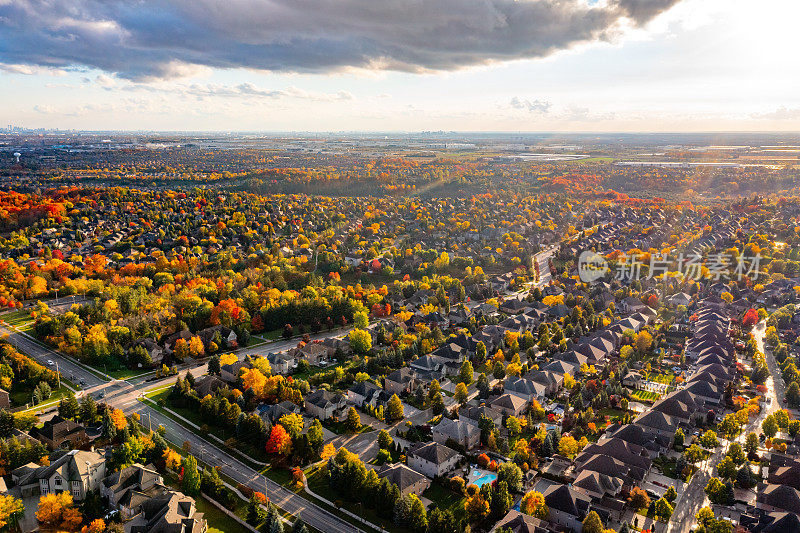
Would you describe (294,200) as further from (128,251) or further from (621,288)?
(621,288)

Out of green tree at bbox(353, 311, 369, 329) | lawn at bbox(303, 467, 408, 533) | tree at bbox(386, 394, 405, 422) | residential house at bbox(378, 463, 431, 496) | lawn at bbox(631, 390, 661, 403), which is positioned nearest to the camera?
lawn at bbox(303, 467, 408, 533)

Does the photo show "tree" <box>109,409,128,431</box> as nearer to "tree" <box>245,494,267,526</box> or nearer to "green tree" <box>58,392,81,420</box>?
"green tree" <box>58,392,81,420</box>

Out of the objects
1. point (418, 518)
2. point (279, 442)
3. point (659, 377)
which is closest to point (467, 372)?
point (659, 377)

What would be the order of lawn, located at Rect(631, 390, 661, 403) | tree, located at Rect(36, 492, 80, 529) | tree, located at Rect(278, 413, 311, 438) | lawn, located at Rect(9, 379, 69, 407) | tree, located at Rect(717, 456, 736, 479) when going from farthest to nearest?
lawn, located at Rect(631, 390, 661, 403), lawn, located at Rect(9, 379, 69, 407), tree, located at Rect(278, 413, 311, 438), tree, located at Rect(717, 456, 736, 479), tree, located at Rect(36, 492, 80, 529)

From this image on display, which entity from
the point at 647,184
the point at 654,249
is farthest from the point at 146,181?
the point at 647,184

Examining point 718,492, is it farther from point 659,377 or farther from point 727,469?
point 659,377

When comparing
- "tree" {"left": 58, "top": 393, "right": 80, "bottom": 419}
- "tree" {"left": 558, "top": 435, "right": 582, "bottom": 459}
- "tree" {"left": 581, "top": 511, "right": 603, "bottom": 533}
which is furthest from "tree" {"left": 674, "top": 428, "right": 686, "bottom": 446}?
"tree" {"left": 58, "top": 393, "right": 80, "bottom": 419}

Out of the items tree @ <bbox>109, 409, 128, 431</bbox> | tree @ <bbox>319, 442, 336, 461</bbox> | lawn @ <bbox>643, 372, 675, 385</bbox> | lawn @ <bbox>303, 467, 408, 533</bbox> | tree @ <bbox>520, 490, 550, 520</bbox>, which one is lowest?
lawn @ <bbox>303, 467, 408, 533</bbox>
